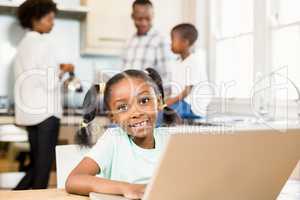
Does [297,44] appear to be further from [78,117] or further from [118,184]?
[118,184]

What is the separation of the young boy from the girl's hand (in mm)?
1937

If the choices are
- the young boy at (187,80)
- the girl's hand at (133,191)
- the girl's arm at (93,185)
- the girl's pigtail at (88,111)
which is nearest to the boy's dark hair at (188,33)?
the young boy at (187,80)

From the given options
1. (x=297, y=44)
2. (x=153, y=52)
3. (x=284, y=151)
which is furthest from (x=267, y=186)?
(x=153, y=52)

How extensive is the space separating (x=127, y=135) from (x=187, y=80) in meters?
1.77

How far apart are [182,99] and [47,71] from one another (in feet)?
2.85

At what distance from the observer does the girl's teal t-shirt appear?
1148mm

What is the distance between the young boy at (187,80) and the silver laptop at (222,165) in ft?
6.79

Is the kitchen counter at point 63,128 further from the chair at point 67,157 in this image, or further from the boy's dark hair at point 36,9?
the chair at point 67,157

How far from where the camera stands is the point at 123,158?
119 cm

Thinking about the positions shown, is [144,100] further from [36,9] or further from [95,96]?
[36,9]

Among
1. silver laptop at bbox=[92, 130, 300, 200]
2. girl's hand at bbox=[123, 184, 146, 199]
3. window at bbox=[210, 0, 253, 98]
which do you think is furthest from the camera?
window at bbox=[210, 0, 253, 98]

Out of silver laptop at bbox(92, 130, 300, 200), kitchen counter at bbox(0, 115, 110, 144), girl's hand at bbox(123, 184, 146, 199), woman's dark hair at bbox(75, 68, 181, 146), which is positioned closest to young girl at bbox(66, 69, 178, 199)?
woman's dark hair at bbox(75, 68, 181, 146)

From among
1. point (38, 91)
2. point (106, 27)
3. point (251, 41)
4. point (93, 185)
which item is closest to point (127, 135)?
point (93, 185)

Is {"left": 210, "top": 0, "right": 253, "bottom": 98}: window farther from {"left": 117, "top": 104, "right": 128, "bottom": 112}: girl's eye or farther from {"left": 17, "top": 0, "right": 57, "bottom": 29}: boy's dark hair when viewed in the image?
{"left": 117, "top": 104, "right": 128, "bottom": 112}: girl's eye
